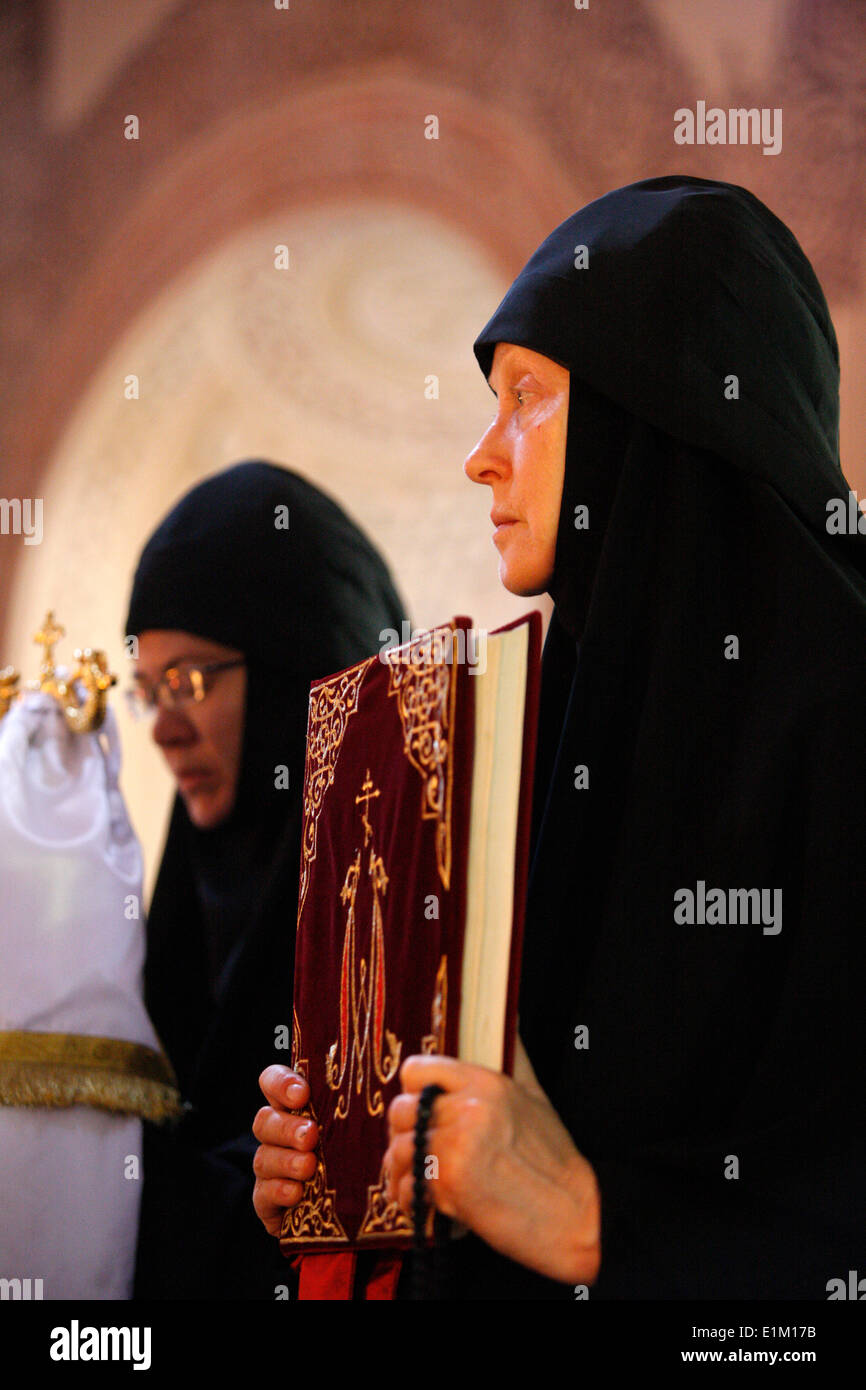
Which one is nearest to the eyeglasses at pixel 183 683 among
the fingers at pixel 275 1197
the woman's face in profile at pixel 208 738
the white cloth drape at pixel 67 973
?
the woman's face in profile at pixel 208 738

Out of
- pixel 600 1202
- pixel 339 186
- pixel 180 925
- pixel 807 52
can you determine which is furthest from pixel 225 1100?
pixel 339 186

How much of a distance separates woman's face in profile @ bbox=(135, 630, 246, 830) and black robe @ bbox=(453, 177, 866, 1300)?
1.31 metres

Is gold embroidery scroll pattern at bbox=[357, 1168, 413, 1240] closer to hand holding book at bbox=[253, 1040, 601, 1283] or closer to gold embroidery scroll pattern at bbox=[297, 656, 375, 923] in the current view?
hand holding book at bbox=[253, 1040, 601, 1283]

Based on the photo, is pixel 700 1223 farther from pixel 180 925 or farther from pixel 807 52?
pixel 807 52

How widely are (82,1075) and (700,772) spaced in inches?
48.3

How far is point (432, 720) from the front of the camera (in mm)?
1173

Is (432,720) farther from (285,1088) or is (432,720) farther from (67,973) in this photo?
(67,973)

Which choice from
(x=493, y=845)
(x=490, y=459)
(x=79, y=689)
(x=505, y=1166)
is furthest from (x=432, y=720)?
(x=79, y=689)

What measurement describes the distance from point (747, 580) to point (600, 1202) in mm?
696

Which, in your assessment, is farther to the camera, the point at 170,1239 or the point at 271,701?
the point at 271,701

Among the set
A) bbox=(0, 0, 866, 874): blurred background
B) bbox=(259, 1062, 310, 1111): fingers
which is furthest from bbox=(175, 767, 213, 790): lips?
bbox=(0, 0, 866, 874): blurred background

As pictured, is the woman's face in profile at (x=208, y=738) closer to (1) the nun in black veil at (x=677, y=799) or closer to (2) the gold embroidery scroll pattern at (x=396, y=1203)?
(1) the nun in black veil at (x=677, y=799)

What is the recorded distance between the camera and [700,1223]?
1.19 meters

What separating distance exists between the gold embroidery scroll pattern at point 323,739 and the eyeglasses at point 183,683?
128cm
